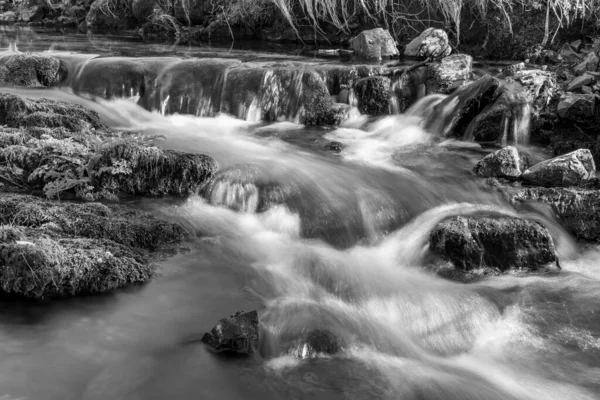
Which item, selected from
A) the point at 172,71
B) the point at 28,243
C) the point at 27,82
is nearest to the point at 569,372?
the point at 28,243

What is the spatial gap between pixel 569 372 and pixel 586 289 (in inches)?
63.8

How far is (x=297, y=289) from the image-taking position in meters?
5.50

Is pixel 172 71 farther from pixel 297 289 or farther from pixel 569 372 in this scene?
pixel 569 372

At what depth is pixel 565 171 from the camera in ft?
25.1

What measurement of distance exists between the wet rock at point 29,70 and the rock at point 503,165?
8.65 meters

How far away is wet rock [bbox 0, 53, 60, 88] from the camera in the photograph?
11109mm

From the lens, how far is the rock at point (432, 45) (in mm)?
13422

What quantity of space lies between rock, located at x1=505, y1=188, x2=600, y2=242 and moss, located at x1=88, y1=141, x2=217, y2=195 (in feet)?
13.8


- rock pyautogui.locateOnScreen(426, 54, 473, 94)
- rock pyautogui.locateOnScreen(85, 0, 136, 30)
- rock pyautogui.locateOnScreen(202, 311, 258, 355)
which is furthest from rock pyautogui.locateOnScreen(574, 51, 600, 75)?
rock pyautogui.locateOnScreen(85, 0, 136, 30)

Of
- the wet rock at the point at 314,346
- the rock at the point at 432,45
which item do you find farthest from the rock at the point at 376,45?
the wet rock at the point at 314,346

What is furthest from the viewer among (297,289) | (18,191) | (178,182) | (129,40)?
(129,40)

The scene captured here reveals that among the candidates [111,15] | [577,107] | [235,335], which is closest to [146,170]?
[235,335]

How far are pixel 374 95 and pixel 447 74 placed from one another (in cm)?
148

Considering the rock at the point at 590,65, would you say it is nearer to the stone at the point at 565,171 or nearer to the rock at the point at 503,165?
the stone at the point at 565,171
